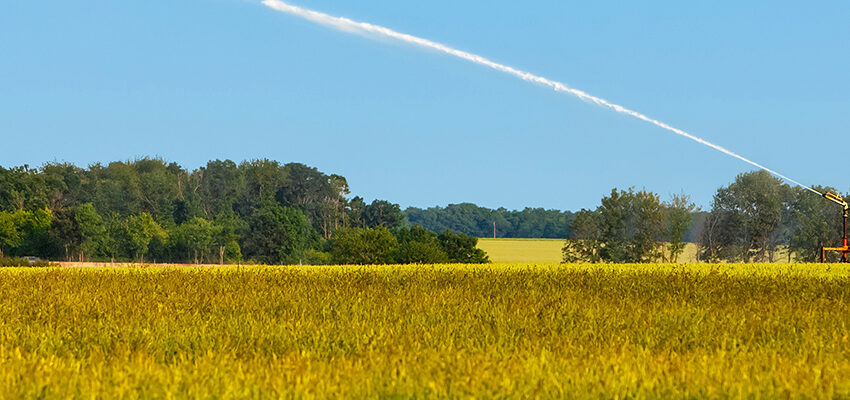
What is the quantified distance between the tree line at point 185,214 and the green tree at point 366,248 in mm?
6259

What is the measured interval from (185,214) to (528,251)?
Answer: 158ft

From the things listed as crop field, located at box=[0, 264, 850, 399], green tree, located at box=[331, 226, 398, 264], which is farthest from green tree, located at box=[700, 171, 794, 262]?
crop field, located at box=[0, 264, 850, 399]

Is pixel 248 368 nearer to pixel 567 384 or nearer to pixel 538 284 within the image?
pixel 567 384

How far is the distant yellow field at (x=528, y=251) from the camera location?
93062 millimetres

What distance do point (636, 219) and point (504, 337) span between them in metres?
74.4

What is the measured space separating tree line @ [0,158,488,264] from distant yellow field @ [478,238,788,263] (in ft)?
51.1

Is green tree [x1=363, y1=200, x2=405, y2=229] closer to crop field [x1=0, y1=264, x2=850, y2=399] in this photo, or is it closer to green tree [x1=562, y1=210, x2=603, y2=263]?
green tree [x1=562, y1=210, x2=603, y2=263]

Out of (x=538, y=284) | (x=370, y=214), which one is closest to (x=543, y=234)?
(x=370, y=214)

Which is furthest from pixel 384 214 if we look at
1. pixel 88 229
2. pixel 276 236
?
pixel 88 229

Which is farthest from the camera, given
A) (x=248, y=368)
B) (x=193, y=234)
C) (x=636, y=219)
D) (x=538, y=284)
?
(x=193, y=234)

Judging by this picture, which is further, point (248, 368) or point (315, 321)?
point (315, 321)

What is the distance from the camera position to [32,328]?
11.9 metres

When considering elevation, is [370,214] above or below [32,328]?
above

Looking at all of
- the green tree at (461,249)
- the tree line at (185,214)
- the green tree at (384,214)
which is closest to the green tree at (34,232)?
the tree line at (185,214)
